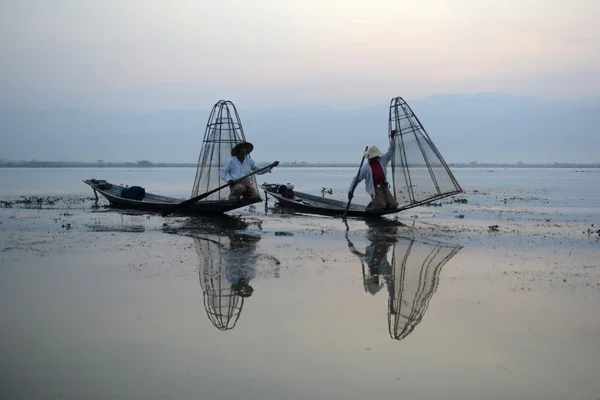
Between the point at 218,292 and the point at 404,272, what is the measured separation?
2.95 metres

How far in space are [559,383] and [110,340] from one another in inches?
153

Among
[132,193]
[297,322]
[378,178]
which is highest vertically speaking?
[378,178]

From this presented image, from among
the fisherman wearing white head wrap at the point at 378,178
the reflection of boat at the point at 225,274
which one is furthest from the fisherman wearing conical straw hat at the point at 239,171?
the reflection of boat at the point at 225,274

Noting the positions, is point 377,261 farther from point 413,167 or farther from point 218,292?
point 413,167

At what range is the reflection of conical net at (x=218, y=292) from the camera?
6.34 m

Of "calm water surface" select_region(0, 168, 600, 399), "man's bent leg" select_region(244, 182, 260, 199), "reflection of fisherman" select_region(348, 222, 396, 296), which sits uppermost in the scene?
"man's bent leg" select_region(244, 182, 260, 199)

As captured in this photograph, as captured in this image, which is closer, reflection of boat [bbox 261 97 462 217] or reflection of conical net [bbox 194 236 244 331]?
reflection of conical net [bbox 194 236 244 331]

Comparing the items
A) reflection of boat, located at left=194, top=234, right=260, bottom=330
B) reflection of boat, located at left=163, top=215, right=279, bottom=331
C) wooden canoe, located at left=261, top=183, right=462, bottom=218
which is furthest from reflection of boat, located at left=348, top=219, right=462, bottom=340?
wooden canoe, located at left=261, top=183, right=462, bottom=218

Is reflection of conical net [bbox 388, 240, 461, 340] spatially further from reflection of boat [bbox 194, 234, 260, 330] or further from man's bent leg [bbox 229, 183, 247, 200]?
man's bent leg [bbox 229, 183, 247, 200]

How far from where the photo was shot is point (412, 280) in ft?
27.2

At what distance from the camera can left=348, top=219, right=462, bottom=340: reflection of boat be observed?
6500mm

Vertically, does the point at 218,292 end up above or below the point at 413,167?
below

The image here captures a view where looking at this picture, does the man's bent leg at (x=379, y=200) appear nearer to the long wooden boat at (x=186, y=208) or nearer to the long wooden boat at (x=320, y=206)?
the long wooden boat at (x=320, y=206)

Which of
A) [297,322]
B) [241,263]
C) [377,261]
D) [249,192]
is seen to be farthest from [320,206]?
[297,322]
